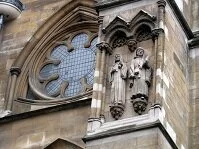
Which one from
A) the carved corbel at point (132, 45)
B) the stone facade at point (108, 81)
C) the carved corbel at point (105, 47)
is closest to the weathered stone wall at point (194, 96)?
the stone facade at point (108, 81)

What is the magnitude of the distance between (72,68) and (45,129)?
2.10 m

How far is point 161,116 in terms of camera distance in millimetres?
17078

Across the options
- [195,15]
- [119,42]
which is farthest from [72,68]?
[119,42]

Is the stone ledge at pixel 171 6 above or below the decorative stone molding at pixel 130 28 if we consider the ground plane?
above

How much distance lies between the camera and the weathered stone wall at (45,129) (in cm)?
1997

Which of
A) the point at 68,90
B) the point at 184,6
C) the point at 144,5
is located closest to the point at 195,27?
the point at 184,6

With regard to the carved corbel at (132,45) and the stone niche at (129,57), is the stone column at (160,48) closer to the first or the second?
the stone niche at (129,57)

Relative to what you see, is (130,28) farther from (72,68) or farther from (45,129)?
(72,68)

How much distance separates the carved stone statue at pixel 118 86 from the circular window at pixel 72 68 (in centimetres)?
308

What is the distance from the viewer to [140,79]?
1767 cm

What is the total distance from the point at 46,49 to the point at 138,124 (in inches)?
232

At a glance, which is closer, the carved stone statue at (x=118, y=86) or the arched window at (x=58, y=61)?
the carved stone statue at (x=118, y=86)

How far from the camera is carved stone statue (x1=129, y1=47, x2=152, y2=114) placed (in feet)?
57.1

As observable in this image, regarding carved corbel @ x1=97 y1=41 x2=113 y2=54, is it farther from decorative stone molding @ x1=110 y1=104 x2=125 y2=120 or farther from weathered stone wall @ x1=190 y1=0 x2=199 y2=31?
weathered stone wall @ x1=190 y1=0 x2=199 y2=31
